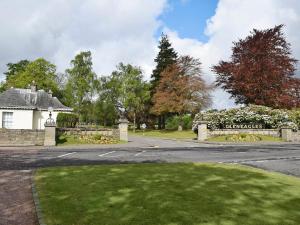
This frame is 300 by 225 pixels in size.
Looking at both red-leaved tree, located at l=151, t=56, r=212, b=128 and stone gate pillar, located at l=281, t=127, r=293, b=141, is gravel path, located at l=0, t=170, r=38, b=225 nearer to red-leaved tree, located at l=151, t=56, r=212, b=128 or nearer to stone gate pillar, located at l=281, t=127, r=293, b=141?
stone gate pillar, located at l=281, t=127, r=293, b=141

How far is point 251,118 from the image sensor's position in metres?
38.8

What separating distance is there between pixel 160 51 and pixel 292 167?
5897 centimetres

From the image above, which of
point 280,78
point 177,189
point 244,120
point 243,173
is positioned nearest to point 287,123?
point 244,120

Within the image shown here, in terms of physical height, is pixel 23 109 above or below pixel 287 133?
above

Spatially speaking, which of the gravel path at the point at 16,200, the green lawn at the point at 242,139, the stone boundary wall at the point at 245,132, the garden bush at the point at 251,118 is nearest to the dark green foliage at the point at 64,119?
the garden bush at the point at 251,118

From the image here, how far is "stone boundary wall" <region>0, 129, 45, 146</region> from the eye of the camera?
28.8 m

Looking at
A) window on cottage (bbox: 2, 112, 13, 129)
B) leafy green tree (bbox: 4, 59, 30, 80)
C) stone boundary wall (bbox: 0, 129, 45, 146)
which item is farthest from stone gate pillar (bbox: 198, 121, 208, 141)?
leafy green tree (bbox: 4, 59, 30, 80)

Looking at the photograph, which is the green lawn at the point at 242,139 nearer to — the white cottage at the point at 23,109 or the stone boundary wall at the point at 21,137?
the stone boundary wall at the point at 21,137

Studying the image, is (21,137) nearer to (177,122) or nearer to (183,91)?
(183,91)

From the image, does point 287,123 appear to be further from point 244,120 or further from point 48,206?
point 48,206

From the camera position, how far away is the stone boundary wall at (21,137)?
2880 centimetres

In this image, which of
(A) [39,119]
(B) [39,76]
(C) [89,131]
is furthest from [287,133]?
(B) [39,76]

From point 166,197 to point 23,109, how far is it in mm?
34151

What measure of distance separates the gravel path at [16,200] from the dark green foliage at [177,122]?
178ft
